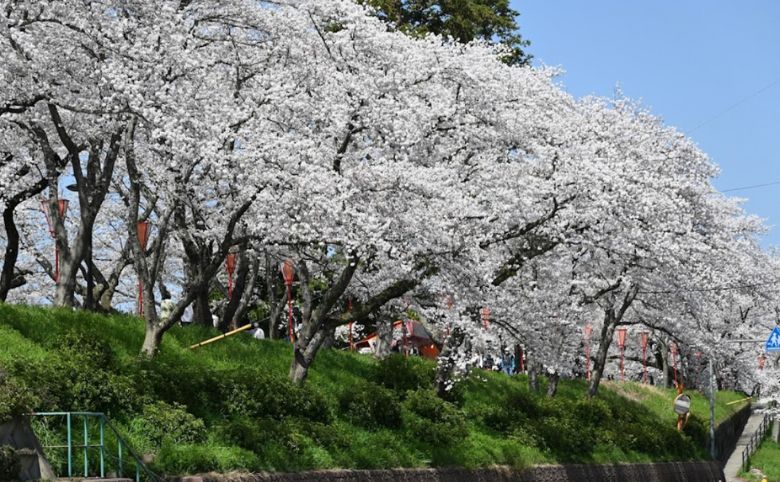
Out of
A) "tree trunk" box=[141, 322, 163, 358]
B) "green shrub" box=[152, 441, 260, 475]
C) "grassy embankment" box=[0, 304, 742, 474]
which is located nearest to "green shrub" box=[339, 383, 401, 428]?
"grassy embankment" box=[0, 304, 742, 474]

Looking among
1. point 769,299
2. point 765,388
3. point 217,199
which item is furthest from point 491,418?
point 765,388

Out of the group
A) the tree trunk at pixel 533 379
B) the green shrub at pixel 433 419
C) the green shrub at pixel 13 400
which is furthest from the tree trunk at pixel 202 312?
the tree trunk at pixel 533 379

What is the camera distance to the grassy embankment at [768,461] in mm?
56062

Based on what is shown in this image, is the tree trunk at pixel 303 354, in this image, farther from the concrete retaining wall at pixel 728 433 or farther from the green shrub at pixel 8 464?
the concrete retaining wall at pixel 728 433

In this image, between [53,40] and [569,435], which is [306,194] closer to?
[53,40]

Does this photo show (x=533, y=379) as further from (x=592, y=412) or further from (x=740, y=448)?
(x=740, y=448)

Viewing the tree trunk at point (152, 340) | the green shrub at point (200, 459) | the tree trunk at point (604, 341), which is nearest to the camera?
the green shrub at point (200, 459)

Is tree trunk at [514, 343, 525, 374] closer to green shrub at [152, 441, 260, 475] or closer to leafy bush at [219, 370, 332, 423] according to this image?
leafy bush at [219, 370, 332, 423]

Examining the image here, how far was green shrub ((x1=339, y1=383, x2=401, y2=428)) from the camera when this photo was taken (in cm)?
2756

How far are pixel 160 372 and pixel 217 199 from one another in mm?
4289

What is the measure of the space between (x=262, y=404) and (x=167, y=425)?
3.38 metres

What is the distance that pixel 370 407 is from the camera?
2777 centimetres

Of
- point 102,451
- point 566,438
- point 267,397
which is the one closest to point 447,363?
point 267,397

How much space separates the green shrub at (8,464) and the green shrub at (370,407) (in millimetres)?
12494
